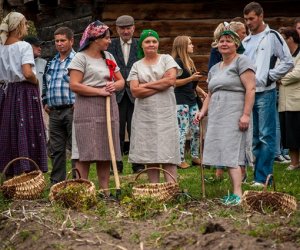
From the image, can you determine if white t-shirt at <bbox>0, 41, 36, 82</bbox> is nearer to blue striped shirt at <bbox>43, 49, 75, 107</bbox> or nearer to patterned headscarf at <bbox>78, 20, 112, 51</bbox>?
patterned headscarf at <bbox>78, 20, 112, 51</bbox>

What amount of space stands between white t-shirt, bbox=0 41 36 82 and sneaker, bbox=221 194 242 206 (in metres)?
2.51

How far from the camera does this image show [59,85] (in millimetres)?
10820

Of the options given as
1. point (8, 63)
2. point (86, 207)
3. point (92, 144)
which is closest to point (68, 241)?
point (86, 207)

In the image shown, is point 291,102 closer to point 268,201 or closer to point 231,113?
point 231,113

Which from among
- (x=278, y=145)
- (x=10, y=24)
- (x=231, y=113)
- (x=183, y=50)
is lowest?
(x=278, y=145)

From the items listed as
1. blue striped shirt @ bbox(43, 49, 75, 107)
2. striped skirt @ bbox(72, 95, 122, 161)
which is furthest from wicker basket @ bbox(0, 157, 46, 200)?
blue striped shirt @ bbox(43, 49, 75, 107)

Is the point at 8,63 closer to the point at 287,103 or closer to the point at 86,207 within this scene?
the point at 86,207

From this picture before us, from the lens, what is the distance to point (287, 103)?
1296 cm

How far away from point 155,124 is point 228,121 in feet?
2.54

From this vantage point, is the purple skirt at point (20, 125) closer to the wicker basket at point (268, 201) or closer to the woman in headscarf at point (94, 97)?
the woman in headscarf at point (94, 97)

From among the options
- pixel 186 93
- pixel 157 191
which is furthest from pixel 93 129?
pixel 186 93

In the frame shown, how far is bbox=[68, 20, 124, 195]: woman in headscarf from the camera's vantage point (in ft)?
30.6

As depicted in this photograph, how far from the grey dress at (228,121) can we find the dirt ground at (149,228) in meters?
0.66

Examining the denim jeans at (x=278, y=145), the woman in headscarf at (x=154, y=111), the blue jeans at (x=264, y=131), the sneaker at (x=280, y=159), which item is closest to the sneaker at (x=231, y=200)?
the woman in headscarf at (x=154, y=111)
